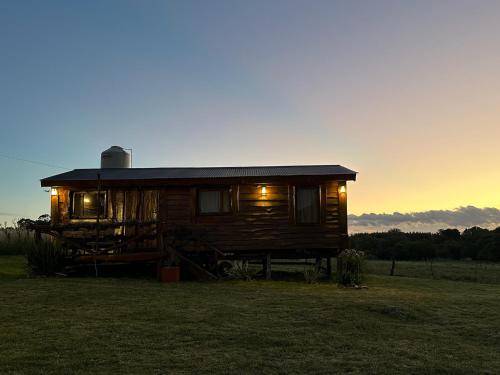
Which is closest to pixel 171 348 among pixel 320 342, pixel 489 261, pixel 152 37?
pixel 320 342

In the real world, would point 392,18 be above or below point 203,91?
above

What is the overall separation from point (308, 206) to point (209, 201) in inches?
156

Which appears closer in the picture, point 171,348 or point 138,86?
point 171,348

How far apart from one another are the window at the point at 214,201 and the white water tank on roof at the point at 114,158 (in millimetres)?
6291

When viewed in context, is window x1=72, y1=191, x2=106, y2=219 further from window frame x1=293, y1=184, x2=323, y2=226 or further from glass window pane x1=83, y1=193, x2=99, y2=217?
window frame x1=293, y1=184, x2=323, y2=226

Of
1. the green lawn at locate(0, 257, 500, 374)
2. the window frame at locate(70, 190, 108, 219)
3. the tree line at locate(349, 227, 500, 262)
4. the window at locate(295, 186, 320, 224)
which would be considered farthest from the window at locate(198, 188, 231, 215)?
the tree line at locate(349, 227, 500, 262)

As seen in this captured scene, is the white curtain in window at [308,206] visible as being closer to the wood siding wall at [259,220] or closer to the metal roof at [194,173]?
the wood siding wall at [259,220]

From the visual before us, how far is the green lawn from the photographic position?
5.84m

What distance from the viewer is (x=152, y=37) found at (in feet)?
56.4

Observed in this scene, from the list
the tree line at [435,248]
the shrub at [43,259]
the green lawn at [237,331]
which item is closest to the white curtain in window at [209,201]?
the green lawn at [237,331]

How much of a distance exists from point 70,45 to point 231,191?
8.68m

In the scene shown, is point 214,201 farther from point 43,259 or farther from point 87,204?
point 43,259

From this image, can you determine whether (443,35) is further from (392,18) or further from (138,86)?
(138,86)

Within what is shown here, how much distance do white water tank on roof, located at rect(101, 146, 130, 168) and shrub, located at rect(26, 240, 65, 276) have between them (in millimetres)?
7169
